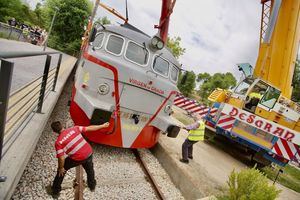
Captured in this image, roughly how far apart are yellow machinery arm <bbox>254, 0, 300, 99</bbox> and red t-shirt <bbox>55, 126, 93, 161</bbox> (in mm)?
7434

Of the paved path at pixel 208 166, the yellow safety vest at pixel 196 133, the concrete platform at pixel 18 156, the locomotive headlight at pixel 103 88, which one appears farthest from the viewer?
the yellow safety vest at pixel 196 133

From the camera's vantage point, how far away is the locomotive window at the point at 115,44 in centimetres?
609

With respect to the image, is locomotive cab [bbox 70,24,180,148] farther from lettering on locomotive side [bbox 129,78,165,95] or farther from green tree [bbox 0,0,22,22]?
green tree [bbox 0,0,22,22]

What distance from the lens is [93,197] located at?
4445 mm

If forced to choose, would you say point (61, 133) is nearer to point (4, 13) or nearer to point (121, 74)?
point (121, 74)

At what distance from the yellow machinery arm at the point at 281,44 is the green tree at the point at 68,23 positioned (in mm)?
26641

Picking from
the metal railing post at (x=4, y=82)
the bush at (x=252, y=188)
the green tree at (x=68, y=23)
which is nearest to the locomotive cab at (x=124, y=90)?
the bush at (x=252, y=188)

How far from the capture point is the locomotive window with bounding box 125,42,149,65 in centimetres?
626

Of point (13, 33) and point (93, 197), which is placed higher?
point (13, 33)

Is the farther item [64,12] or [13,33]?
[64,12]

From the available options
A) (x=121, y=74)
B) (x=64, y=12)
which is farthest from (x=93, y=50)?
(x=64, y=12)

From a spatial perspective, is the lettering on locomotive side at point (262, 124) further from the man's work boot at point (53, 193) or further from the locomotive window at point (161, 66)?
the man's work boot at point (53, 193)

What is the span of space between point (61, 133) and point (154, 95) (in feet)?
9.00

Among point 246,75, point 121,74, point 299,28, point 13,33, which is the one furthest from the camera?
point 13,33
